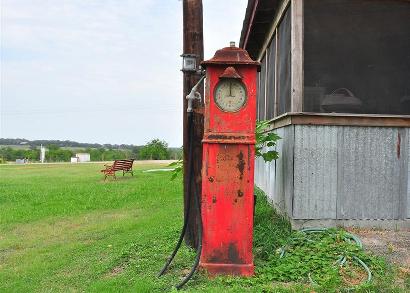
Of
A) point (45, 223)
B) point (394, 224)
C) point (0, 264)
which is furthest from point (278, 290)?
point (45, 223)

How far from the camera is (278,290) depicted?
4.25 meters

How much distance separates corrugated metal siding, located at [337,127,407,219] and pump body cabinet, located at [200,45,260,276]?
6.07ft

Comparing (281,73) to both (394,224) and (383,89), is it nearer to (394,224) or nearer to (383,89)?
(383,89)

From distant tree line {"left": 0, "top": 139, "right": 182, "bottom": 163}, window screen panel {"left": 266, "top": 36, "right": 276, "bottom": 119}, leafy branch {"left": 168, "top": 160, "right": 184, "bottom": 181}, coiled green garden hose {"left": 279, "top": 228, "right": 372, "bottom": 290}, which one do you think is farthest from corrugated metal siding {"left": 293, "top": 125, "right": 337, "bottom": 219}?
distant tree line {"left": 0, "top": 139, "right": 182, "bottom": 163}

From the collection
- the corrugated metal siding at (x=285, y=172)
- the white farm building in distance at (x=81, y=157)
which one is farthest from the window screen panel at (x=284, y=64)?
the white farm building in distance at (x=81, y=157)

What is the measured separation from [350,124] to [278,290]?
2.64m

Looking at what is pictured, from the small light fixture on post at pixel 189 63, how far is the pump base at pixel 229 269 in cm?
217

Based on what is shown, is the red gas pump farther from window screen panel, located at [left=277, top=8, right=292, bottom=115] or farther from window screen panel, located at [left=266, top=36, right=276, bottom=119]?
window screen panel, located at [left=266, top=36, right=276, bottom=119]

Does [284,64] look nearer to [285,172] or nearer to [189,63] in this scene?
[285,172]

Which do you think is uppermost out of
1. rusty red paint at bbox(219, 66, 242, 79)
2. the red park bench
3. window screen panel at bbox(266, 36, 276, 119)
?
window screen panel at bbox(266, 36, 276, 119)

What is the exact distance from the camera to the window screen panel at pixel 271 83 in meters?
8.80

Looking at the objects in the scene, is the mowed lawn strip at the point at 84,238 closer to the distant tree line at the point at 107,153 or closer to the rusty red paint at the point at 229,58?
the rusty red paint at the point at 229,58

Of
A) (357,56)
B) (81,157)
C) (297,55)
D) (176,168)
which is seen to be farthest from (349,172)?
(81,157)

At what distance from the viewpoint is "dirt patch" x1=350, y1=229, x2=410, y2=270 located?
16.3ft
